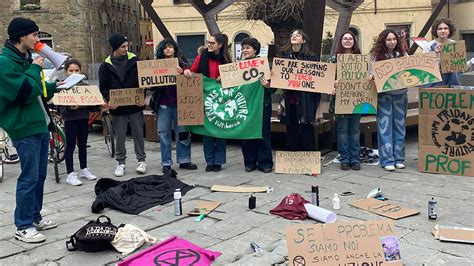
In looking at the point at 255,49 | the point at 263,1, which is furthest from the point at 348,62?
the point at 263,1

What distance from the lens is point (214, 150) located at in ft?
23.4

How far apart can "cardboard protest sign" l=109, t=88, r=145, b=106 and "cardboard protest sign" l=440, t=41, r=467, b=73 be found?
4033 mm

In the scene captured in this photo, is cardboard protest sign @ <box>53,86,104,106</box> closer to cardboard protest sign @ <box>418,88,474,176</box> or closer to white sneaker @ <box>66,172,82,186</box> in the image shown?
white sneaker @ <box>66,172,82,186</box>

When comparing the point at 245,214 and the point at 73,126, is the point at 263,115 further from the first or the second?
the point at 73,126

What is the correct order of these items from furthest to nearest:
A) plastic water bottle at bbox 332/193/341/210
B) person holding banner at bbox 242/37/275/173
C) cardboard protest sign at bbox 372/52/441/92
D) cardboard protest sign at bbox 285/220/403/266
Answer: person holding banner at bbox 242/37/275/173
cardboard protest sign at bbox 372/52/441/92
plastic water bottle at bbox 332/193/341/210
cardboard protest sign at bbox 285/220/403/266

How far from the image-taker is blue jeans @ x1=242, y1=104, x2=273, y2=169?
22.6 feet

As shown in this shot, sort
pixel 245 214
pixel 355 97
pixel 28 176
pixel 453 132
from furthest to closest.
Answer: pixel 355 97
pixel 453 132
pixel 245 214
pixel 28 176

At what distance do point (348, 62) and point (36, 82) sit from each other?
12.4ft

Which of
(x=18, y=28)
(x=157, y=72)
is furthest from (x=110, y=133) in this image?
(x=18, y=28)

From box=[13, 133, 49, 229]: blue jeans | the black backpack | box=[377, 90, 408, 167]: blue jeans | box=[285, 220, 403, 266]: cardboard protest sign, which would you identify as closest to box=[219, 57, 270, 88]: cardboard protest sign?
box=[377, 90, 408, 167]: blue jeans

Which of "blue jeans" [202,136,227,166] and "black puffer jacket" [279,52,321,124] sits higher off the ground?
"black puffer jacket" [279,52,321,124]

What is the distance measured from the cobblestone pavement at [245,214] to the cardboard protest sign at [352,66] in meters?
1.20

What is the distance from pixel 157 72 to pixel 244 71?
1.11 metres

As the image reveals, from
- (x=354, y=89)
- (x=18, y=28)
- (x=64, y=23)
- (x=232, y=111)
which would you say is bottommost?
(x=232, y=111)
